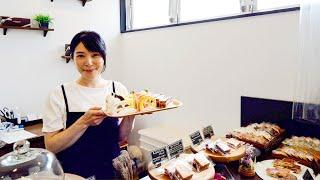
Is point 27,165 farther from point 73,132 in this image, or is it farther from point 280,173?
point 280,173

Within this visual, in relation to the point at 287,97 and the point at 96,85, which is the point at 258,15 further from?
the point at 96,85

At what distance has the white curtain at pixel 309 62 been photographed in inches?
59.6

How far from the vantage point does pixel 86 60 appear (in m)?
1.35

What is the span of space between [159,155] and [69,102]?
0.56 meters

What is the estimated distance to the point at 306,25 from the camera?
155 cm

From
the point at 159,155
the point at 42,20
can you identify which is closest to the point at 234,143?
the point at 159,155

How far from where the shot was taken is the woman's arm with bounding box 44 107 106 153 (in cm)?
121

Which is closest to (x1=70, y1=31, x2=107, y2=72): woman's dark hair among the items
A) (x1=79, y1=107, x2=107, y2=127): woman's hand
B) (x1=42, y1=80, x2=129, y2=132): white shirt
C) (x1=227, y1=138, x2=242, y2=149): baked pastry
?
(x1=42, y1=80, x2=129, y2=132): white shirt

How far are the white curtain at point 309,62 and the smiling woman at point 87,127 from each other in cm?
112

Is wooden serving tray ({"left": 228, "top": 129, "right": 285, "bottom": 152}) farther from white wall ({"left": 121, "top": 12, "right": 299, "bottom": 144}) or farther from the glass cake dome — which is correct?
the glass cake dome

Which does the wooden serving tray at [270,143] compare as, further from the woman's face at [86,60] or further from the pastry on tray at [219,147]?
the woman's face at [86,60]

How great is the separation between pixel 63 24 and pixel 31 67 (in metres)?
0.60

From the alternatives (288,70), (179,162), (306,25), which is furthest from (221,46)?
(179,162)

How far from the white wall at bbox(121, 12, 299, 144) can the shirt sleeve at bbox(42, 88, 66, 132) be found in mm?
1311
